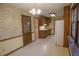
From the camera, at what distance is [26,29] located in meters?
4.94

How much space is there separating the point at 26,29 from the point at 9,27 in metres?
1.53

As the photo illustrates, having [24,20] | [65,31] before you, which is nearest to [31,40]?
[24,20]

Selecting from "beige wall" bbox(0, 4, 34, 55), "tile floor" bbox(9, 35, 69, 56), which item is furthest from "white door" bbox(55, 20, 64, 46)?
"beige wall" bbox(0, 4, 34, 55)

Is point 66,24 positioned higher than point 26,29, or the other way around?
point 66,24

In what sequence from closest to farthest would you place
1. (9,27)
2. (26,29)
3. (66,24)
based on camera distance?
1. (9,27)
2. (66,24)
3. (26,29)

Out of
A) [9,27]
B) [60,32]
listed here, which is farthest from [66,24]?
[9,27]

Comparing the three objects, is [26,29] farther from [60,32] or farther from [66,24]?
[66,24]

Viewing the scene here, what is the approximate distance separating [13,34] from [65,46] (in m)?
2.23

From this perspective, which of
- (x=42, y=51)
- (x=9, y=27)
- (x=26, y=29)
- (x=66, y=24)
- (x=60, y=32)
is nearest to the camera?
(x=9, y=27)

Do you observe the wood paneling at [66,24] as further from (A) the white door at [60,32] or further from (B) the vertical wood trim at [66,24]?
(A) the white door at [60,32]

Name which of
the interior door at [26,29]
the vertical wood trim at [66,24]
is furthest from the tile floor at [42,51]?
Answer: the interior door at [26,29]

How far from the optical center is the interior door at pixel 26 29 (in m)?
4.71

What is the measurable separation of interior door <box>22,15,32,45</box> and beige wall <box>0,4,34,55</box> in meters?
0.42

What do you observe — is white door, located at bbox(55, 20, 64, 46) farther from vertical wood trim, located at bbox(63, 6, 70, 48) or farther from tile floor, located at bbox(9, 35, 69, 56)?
tile floor, located at bbox(9, 35, 69, 56)
